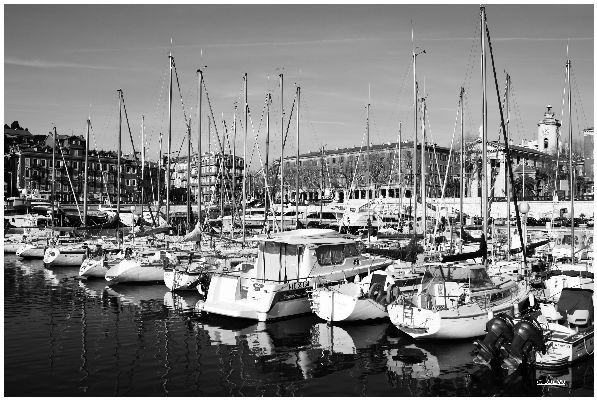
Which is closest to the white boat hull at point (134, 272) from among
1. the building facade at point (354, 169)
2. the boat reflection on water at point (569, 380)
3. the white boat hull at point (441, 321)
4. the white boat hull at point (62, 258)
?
the white boat hull at point (62, 258)

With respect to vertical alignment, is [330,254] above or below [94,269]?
above

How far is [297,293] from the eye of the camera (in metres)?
26.5

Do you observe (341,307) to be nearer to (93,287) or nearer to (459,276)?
(459,276)

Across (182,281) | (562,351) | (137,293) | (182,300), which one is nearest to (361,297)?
(562,351)

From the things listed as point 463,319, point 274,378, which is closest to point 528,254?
point 463,319

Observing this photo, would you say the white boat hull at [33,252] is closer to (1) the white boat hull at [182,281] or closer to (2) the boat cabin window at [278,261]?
(1) the white boat hull at [182,281]

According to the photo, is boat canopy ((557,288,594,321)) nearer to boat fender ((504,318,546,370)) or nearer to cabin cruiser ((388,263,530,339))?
cabin cruiser ((388,263,530,339))

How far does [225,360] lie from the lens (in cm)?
1992

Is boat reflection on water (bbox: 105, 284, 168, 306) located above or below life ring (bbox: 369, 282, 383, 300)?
below

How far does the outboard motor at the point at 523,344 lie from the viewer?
18062 mm

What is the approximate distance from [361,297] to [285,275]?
4137mm

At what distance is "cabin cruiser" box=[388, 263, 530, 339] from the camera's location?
2156 cm

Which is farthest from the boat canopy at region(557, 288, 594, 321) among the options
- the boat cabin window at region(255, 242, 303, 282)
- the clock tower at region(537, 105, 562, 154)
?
the clock tower at region(537, 105, 562, 154)

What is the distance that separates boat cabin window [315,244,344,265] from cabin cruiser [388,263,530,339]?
16.6ft
